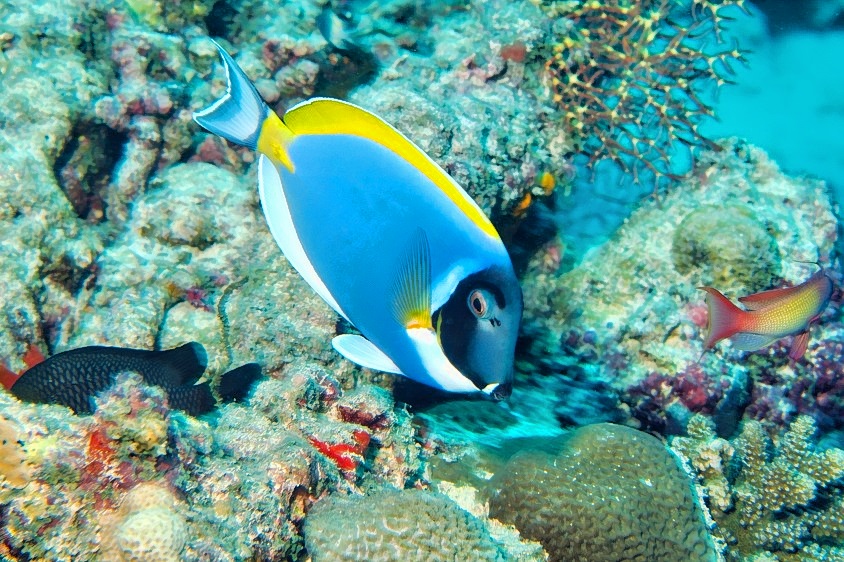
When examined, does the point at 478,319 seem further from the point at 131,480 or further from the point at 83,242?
the point at 83,242

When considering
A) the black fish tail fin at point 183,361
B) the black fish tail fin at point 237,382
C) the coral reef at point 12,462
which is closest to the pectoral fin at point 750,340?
the black fish tail fin at point 237,382

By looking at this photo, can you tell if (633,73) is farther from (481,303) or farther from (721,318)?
(481,303)

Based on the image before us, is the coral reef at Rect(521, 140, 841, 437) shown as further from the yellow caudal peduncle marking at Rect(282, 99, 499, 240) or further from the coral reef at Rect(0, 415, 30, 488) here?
the coral reef at Rect(0, 415, 30, 488)

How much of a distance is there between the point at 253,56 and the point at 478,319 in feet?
14.3

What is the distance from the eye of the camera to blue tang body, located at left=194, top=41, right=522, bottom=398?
1264 mm

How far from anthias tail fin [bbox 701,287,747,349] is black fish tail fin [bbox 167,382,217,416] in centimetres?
275

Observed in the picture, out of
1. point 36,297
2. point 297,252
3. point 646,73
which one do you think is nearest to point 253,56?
point 36,297

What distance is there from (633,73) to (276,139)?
4420 mm

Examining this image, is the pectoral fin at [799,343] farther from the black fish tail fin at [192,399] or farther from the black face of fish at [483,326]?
the black fish tail fin at [192,399]

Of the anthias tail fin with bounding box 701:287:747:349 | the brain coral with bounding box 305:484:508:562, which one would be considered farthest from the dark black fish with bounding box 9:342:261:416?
the anthias tail fin with bounding box 701:287:747:349

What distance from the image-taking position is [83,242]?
3.72m

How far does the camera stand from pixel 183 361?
2.67m

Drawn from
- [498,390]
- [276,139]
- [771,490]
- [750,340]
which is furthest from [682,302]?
[276,139]

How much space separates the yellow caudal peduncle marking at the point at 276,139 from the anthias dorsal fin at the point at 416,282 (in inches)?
16.8
